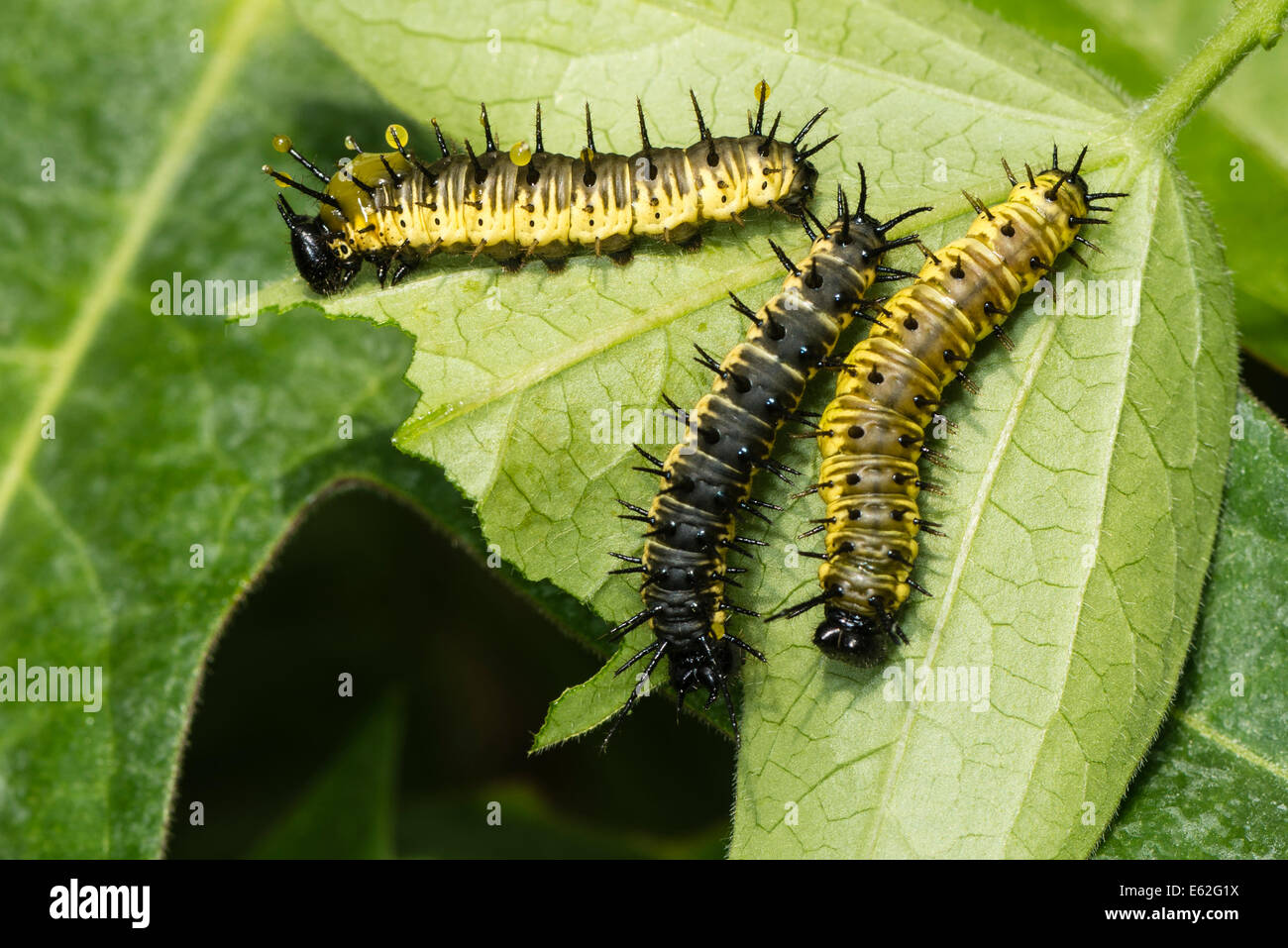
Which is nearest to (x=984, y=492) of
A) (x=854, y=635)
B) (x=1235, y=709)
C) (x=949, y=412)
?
(x=949, y=412)

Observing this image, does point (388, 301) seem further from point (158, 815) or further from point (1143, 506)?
point (1143, 506)

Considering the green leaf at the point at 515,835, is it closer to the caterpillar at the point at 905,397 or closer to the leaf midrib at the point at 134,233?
the caterpillar at the point at 905,397

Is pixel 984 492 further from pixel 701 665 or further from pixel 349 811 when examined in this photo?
pixel 349 811

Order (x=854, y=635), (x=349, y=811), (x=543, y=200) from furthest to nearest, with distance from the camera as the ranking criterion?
1. (x=349, y=811)
2. (x=543, y=200)
3. (x=854, y=635)

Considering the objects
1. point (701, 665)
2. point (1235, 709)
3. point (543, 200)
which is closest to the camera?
point (701, 665)

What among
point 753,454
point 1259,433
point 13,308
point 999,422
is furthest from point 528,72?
point 1259,433

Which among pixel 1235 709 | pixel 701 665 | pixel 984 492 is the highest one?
pixel 984 492
